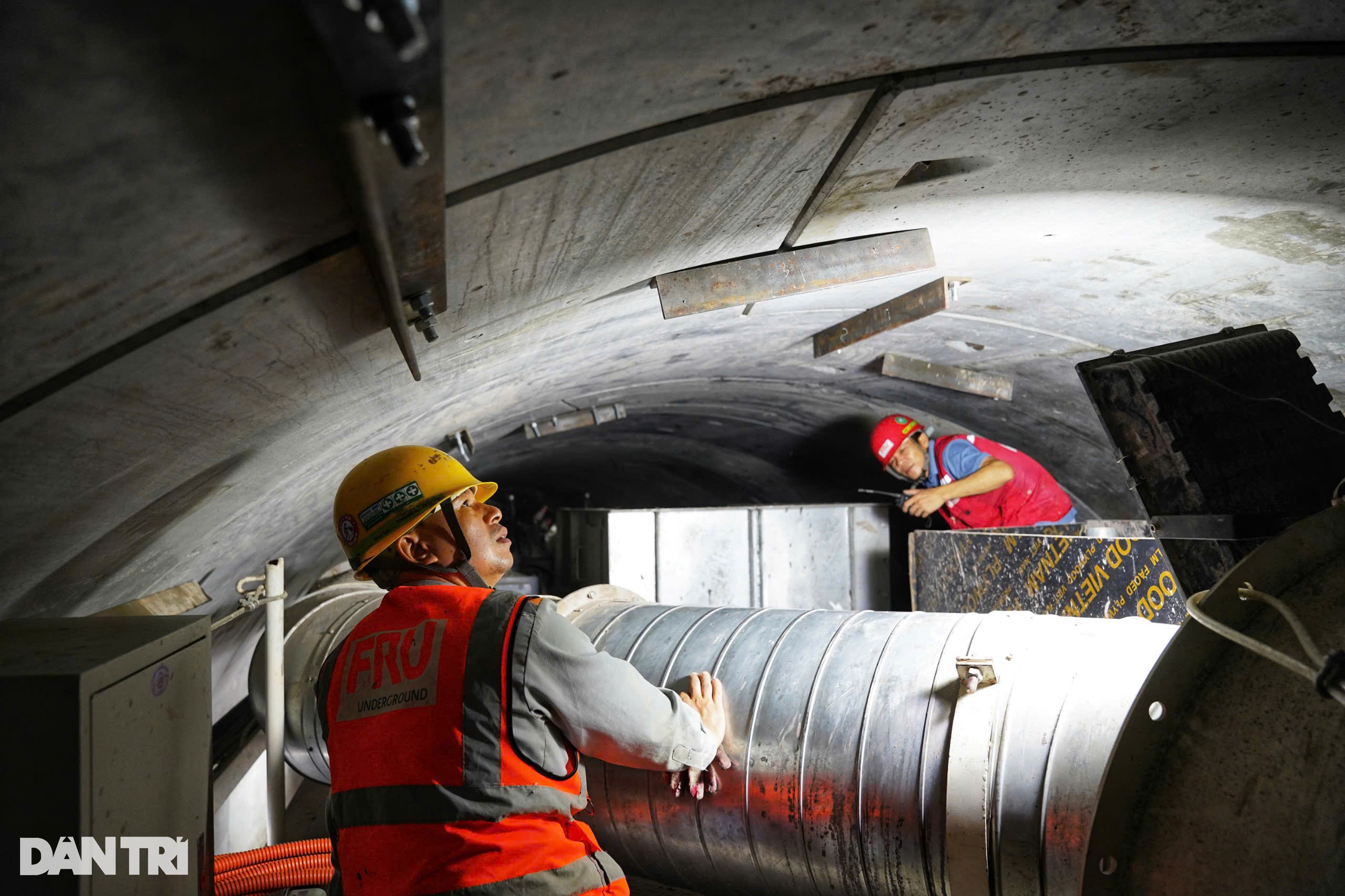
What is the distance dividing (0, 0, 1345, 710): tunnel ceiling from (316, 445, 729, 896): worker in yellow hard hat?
0.66 metres

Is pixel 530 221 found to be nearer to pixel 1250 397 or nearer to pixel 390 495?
pixel 390 495

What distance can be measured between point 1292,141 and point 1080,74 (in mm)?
803

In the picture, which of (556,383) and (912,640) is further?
(556,383)

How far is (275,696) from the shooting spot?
297 cm

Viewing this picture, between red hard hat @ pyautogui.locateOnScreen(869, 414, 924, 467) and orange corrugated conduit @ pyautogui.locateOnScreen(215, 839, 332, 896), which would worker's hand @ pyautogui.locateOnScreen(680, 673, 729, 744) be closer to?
orange corrugated conduit @ pyautogui.locateOnScreen(215, 839, 332, 896)

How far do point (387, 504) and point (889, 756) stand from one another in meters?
1.46

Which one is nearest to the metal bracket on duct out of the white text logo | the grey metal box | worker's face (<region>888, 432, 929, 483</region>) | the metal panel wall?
the grey metal box

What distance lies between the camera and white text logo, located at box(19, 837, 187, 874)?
1.34m

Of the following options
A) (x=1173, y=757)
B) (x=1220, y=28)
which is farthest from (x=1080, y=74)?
(x=1173, y=757)

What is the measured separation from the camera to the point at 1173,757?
→ 141 centimetres

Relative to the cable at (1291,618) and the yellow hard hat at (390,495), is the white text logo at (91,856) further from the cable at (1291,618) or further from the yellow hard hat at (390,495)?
the cable at (1291,618)

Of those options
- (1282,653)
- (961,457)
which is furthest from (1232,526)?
(961,457)

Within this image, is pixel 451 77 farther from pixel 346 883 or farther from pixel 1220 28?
pixel 346 883

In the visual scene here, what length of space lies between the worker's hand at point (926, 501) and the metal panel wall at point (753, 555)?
0.40 m
